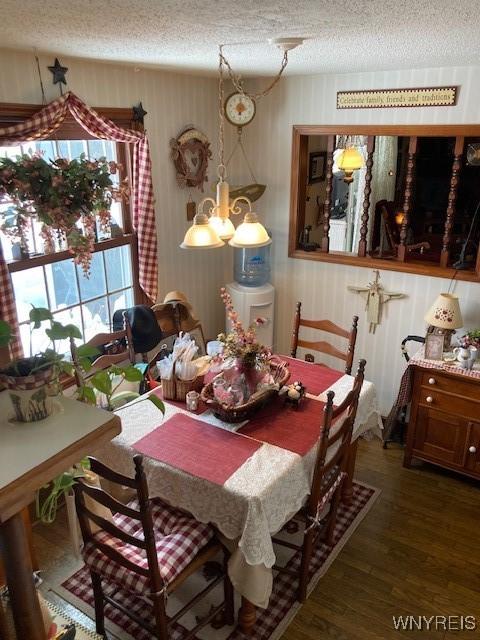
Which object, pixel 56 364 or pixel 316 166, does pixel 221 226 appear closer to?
pixel 56 364

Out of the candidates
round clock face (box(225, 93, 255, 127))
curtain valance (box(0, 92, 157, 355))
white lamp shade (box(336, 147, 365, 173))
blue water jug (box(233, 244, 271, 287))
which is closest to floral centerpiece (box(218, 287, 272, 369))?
curtain valance (box(0, 92, 157, 355))

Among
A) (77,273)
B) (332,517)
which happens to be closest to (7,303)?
(77,273)

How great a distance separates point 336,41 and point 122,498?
95.9 inches

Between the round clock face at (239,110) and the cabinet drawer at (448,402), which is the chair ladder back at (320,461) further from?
the round clock face at (239,110)

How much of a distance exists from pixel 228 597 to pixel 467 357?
74.8 inches

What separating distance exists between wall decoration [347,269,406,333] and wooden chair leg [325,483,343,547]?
4.89 ft

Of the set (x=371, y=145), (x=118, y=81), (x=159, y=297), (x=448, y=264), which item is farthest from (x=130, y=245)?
(x=448, y=264)

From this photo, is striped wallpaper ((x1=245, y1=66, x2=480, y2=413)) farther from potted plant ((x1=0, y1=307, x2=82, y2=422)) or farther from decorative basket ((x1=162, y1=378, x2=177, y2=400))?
potted plant ((x1=0, y1=307, x2=82, y2=422))

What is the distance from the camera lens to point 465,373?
10.1ft

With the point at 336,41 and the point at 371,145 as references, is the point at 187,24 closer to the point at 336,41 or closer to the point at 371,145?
the point at 336,41

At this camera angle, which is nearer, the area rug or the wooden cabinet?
the area rug

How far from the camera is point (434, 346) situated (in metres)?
3.27

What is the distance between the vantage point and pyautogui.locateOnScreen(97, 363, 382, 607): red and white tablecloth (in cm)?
204

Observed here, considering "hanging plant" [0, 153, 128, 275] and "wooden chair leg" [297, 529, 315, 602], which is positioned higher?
"hanging plant" [0, 153, 128, 275]
